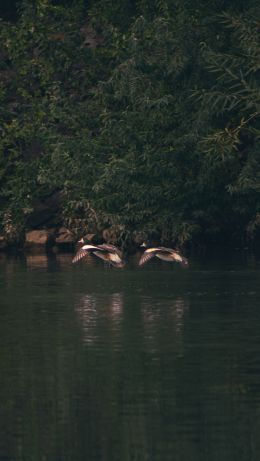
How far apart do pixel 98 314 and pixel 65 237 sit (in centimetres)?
2723

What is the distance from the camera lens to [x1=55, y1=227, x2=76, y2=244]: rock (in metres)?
55.9

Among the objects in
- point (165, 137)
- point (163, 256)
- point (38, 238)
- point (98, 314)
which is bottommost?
point (98, 314)

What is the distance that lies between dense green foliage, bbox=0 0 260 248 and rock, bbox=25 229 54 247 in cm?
60

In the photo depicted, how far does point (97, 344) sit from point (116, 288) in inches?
447

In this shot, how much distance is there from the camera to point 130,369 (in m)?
21.0

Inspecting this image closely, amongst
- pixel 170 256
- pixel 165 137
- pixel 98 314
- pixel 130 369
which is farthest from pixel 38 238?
pixel 130 369

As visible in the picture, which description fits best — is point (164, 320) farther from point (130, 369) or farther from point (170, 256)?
point (170, 256)

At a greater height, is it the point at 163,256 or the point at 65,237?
the point at 65,237

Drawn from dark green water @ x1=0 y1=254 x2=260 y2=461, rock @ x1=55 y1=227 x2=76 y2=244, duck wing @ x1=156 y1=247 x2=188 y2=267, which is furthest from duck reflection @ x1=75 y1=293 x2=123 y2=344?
rock @ x1=55 y1=227 x2=76 y2=244

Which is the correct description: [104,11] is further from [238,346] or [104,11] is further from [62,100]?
[238,346]

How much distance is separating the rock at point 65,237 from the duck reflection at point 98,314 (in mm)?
21945

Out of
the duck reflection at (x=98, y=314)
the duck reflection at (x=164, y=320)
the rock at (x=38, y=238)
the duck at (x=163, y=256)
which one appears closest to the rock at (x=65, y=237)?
the rock at (x=38, y=238)

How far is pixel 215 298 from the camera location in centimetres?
3256

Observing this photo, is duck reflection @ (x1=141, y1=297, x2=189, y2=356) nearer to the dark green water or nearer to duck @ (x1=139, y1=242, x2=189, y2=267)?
the dark green water
